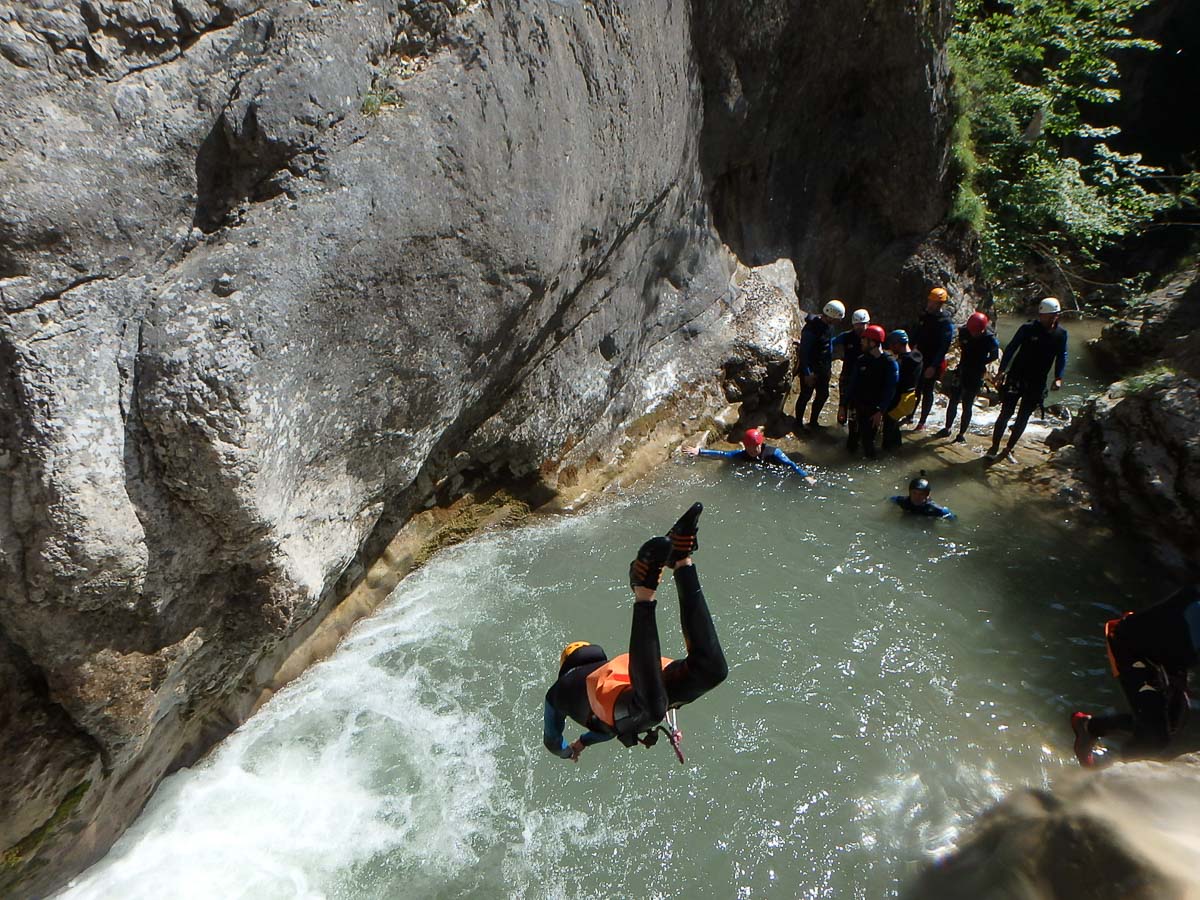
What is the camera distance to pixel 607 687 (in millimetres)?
3604

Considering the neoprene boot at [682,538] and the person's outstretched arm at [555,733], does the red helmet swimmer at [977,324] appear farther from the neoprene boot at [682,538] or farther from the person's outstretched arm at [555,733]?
the person's outstretched arm at [555,733]

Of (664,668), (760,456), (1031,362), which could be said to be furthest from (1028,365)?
(664,668)

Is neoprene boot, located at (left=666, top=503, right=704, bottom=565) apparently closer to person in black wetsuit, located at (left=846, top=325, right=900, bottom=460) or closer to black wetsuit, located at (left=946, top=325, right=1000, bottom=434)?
Answer: person in black wetsuit, located at (left=846, top=325, right=900, bottom=460)

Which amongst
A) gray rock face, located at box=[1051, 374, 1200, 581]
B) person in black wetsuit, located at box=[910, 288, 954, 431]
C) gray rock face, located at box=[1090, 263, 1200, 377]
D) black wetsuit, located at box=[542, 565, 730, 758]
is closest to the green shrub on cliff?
gray rock face, located at box=[1090, 263, 1200, 377]

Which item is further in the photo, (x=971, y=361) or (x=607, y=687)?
(x=971, y=361)

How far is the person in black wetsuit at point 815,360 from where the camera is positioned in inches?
349

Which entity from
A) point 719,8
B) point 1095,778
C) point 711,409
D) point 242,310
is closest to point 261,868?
point 242,310

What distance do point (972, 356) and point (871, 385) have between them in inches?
50.5

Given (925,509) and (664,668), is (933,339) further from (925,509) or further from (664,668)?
(664,668)

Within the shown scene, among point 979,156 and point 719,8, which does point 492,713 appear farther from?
point 979,156

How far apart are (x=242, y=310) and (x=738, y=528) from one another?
4.70m

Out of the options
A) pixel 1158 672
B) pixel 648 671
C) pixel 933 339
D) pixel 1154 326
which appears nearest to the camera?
pixel 648 671

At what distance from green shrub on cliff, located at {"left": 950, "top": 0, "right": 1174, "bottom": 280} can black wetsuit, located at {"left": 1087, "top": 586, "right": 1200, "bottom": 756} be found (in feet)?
33.5

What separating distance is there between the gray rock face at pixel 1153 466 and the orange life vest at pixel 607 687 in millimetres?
5483
